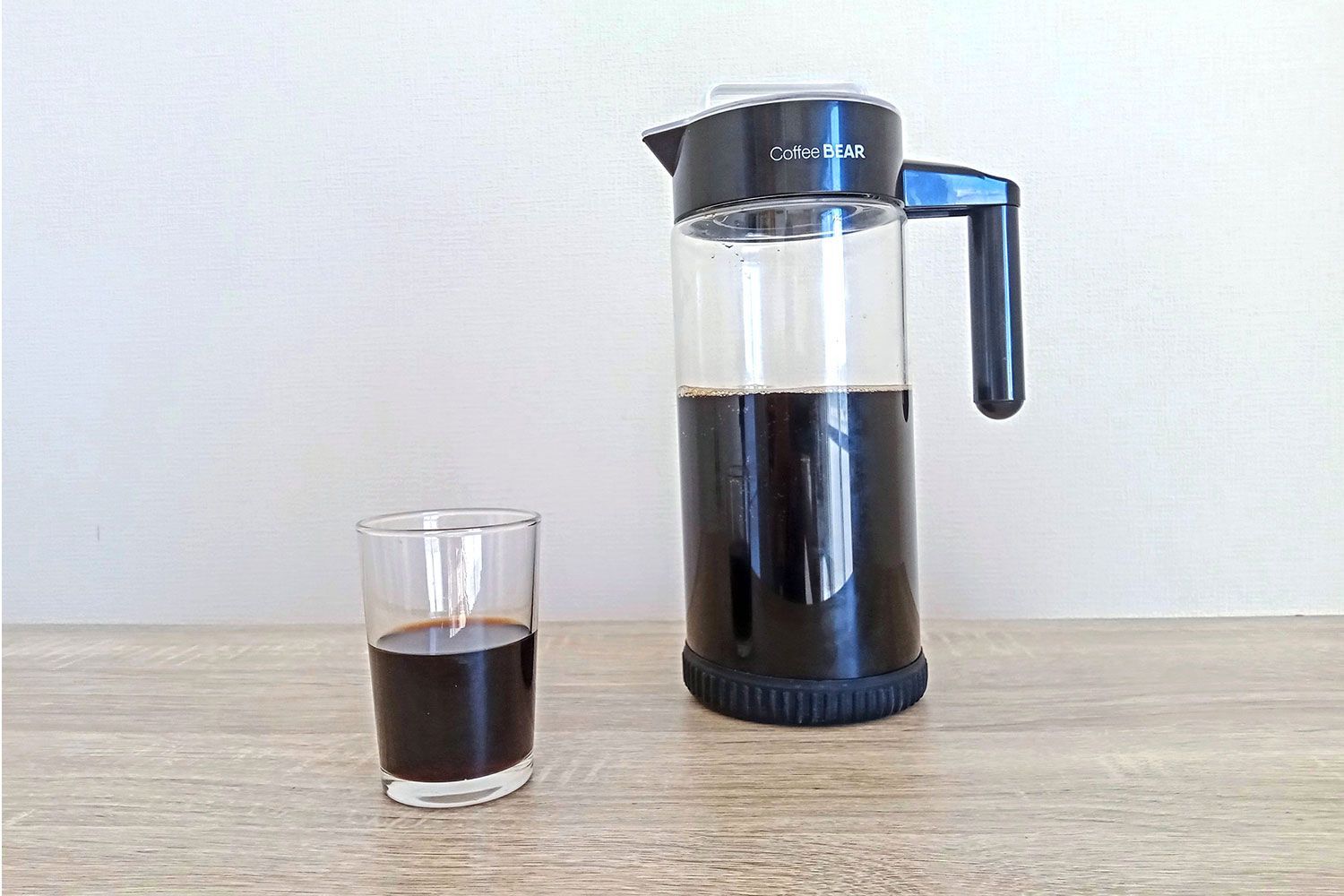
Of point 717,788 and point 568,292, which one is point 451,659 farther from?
point 568,292

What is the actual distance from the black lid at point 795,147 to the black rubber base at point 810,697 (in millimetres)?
304

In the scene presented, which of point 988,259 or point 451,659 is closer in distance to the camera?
point 451,659

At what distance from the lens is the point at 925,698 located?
62cm

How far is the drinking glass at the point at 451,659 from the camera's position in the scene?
47 centimetres

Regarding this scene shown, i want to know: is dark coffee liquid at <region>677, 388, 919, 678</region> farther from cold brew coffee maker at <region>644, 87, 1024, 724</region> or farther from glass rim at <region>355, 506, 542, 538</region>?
glass rim at <region>355, 506, 542, 538</region>

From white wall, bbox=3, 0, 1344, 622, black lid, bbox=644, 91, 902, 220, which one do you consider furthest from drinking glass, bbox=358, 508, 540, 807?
white wall, bbox=3, 0, 1344, 622

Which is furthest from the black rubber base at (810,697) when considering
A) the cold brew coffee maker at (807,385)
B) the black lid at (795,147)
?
the black lid at (795,147)

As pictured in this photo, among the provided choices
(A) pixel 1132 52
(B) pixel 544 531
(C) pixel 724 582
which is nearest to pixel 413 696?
(C) pixel 724 582

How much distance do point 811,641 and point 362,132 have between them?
693 mm

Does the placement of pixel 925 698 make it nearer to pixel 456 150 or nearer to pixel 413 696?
pixel 413 696

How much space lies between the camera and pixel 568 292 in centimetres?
91

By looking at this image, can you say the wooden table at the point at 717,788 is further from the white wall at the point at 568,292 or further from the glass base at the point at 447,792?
the white wall at the point at 568,292

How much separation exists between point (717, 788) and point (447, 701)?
0.49ft

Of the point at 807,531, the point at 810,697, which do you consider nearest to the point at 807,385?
the point at 807,531
